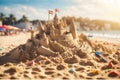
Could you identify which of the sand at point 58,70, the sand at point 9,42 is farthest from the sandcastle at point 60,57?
the sand at point 9,42

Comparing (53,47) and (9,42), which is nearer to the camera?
(53,47)

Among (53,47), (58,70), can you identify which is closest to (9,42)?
(53,47)

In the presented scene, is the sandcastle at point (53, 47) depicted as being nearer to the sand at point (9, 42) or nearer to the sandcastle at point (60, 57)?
the sandcastle at point (60, 57)

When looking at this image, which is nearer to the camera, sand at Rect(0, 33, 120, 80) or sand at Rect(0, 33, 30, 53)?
sand at Rect(0, 33, 120, 80)

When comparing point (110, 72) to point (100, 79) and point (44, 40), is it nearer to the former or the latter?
point (100, 79)

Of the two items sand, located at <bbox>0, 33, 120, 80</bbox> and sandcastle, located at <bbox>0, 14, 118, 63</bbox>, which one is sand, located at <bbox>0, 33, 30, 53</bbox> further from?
sand, located at <bbox>0, 33, 120, 80</bbox>

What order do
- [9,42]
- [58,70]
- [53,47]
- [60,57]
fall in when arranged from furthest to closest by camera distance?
[9,42] < [53,47] < [60,57] < [58,70]

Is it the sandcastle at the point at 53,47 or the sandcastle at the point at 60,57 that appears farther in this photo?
the sandcastle at the point at 53,47

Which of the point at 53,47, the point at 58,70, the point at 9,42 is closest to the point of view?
the point at 58,70

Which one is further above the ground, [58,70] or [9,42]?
[9,42]

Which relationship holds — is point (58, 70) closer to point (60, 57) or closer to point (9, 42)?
point (60, 57)

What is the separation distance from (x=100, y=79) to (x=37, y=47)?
4.14 metres

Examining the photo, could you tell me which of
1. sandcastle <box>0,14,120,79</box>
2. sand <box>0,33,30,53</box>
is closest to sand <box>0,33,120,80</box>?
sandcastle <box>0,14,120,79</box>

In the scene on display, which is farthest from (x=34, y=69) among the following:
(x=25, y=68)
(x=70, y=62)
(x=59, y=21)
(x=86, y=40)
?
(x=86, y=40)
